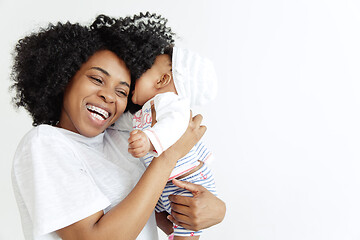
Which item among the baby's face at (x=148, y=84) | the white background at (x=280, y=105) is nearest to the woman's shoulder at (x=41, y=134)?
the baby's face at (x=148, y=84)

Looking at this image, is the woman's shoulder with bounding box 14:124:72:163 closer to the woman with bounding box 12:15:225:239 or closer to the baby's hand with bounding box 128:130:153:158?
the woman with bounding box 12:15:225:239

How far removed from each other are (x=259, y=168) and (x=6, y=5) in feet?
6.81

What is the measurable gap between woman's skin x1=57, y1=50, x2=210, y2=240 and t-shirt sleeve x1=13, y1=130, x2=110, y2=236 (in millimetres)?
45

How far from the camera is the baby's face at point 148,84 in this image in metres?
1.61

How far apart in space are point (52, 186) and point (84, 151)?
265mm

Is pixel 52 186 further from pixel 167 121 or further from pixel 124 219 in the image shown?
pixel 167 121

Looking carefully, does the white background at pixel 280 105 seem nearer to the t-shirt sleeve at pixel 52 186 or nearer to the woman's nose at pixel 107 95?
the woman's nose at pixel 107 95

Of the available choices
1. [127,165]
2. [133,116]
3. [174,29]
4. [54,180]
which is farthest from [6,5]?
[54,180]

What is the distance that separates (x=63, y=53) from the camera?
1539 millimetres

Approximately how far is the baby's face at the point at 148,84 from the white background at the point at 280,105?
109cm

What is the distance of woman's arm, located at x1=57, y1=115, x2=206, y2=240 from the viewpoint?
3.76 ft

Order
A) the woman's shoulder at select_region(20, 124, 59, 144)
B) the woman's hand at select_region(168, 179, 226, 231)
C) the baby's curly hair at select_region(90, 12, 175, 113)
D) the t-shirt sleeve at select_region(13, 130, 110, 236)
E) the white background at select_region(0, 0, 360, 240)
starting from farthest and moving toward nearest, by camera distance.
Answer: the white background at select_region(0, 0, 360, 240), the baby's curly hair at select_region(90, 12, 175, 113), the woman's hand at select_region(168, 179, 226, 231), the woman's shoulder at select_region(20, 124, 59, 144), the t-shirt sleeve at select_region(13, 130, 110, 236)

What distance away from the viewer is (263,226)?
2.65m

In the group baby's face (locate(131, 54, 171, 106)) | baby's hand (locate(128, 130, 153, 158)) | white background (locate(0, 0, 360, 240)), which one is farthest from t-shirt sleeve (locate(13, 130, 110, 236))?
white background (locate(0, 0, 360, 240))
